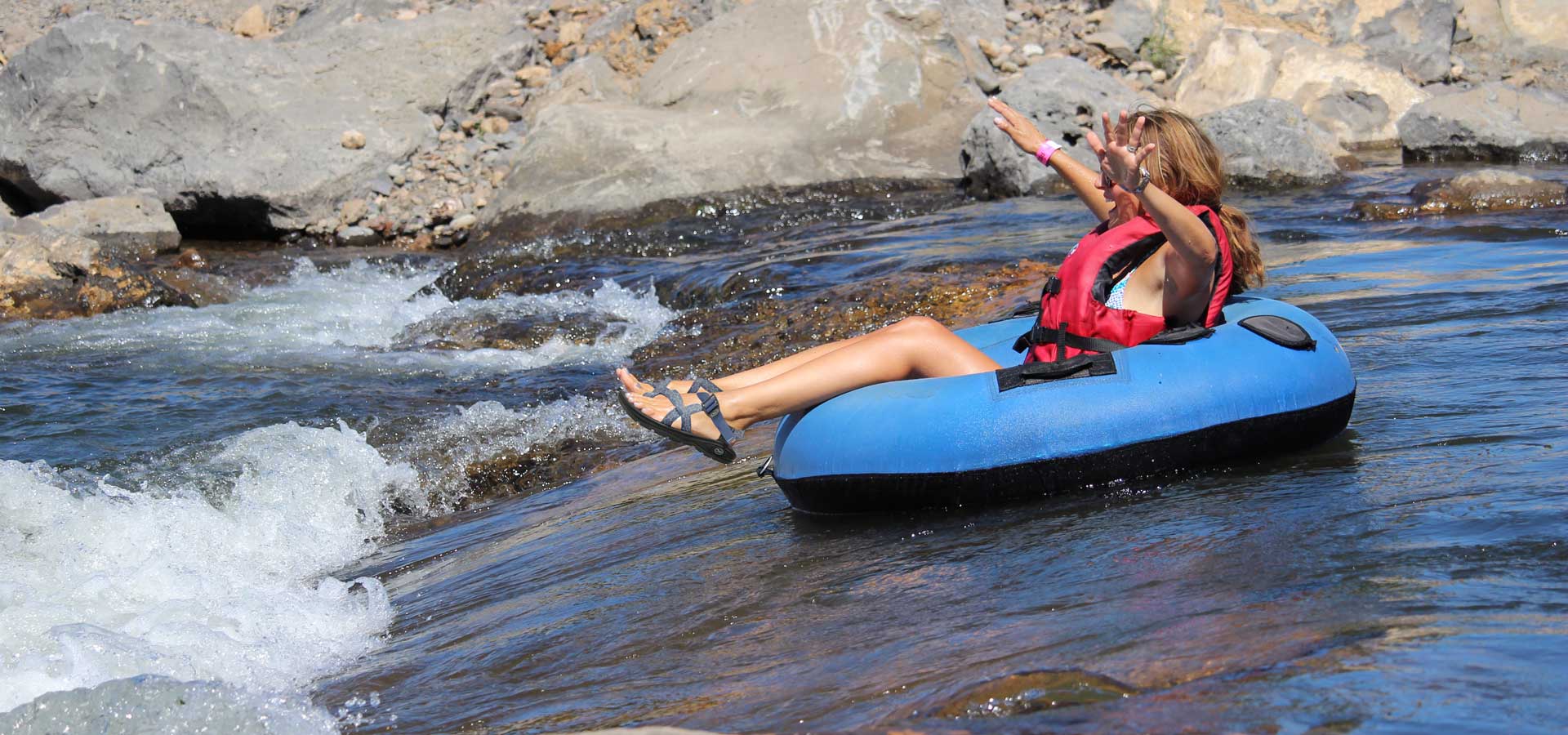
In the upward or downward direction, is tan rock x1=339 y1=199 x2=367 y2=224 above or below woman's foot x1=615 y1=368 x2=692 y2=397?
above

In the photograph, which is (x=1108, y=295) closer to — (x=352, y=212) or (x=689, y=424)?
(x=689, y=424)

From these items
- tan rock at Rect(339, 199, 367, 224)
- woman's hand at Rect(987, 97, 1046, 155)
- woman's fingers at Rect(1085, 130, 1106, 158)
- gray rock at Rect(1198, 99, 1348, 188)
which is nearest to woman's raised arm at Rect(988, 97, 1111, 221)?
woman's hand at Rect(987, 97, 1046, 155)

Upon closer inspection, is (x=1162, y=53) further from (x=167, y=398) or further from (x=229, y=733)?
(x=229, y=733)

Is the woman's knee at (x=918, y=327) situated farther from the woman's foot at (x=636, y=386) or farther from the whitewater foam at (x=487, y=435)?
the whitewater foam at (x=487, y=435)

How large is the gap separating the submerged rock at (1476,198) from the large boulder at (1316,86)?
4380mm

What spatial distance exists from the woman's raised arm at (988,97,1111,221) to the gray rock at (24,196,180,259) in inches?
374

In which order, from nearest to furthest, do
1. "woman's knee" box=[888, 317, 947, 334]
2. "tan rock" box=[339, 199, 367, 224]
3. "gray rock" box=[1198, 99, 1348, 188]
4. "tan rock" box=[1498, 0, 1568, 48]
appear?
"woman's knee" box=[888, 317, 947, 334]
"gray rock" box=[1198, 99, 1348, 188]
"tan rock" box=[339, 199, 367, 224]
"tan rock" box=[1498, 0, 1568, 48]

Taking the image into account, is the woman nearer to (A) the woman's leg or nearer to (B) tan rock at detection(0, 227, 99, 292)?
(A) the woman's leg

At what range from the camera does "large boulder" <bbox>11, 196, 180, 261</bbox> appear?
12.2 meters

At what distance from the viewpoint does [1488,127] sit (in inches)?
479

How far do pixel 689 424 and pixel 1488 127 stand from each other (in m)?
10.6

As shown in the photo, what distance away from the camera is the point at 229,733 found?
9.98 ft

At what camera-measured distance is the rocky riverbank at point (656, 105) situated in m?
12.3

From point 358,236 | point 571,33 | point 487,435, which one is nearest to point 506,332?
point 487,435
